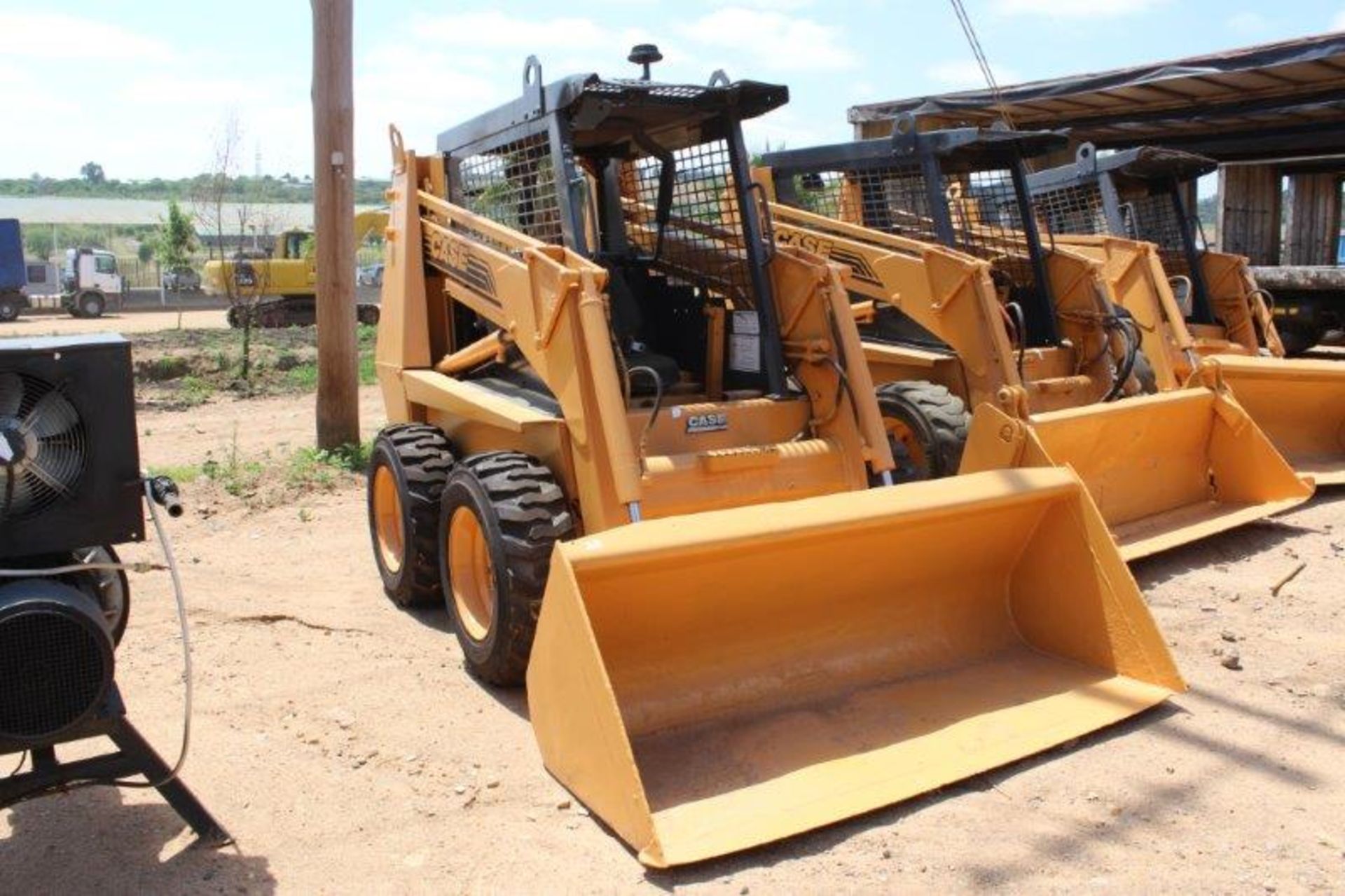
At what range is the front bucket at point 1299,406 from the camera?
7371mm

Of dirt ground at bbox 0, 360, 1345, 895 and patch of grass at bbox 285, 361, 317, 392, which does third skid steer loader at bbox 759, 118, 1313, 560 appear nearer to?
dirt ground at bbox 0, 360, 1345, 895

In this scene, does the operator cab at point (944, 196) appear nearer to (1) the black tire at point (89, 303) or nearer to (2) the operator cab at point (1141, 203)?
(2) the operator cab at point (1141, 203)

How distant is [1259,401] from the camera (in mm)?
7535

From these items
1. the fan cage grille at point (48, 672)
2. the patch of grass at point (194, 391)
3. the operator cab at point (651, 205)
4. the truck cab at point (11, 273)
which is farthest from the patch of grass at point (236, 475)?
the truck cab at point (11, 273)

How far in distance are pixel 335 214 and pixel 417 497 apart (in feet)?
14.1

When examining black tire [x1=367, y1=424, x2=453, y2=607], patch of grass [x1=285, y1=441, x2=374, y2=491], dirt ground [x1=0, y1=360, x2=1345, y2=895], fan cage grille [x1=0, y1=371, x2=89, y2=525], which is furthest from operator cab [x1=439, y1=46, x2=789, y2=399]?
patch of grass [x1=285, y1=441, x2=374, y2=491]

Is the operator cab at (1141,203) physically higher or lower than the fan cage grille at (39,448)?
higher

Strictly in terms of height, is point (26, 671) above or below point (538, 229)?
below

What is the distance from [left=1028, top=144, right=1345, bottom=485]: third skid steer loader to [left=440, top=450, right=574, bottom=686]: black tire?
14.9ft

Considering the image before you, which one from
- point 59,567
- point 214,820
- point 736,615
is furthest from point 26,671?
point 736,615

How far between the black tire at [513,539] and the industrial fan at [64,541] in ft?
4.37

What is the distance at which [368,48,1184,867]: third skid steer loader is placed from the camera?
3.59 m

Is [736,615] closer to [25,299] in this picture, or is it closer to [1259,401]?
[1259,401]

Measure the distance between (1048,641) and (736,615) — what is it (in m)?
1.23
